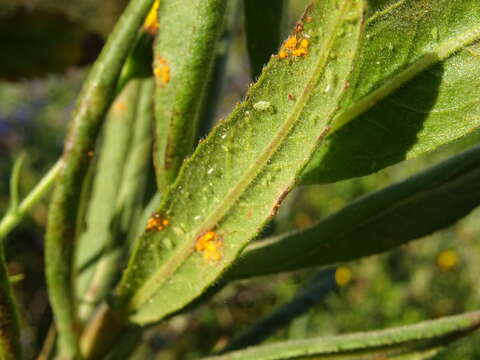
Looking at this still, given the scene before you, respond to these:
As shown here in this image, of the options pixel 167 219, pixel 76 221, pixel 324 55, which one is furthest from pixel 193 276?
pixel 324 55

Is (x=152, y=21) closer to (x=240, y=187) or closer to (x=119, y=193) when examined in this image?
(x=240, y=187)

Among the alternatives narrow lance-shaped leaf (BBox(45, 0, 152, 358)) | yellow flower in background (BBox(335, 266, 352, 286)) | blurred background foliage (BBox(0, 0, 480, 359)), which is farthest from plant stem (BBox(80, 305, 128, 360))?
yellow flower in background (BBox(335, 266, 352, 286))

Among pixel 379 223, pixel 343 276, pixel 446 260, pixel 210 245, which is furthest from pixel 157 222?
pixel 446 260

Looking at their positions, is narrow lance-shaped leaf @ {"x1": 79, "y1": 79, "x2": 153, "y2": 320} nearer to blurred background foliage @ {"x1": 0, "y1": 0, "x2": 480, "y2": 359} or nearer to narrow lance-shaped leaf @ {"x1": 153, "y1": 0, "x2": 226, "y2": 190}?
narrow lance-shaped leaf @ {"x1": 153, "y1": 0, "x2": 226, "y2": 190}

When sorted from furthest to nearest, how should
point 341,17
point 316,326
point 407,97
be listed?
point 316,326
point 407,97
point 341,17

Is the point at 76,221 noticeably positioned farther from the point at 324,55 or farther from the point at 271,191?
the point at 324,55

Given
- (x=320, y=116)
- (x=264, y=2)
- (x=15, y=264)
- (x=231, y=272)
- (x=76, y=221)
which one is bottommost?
(x=15, y=264)

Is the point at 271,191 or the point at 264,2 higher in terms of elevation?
the point at 264,2
